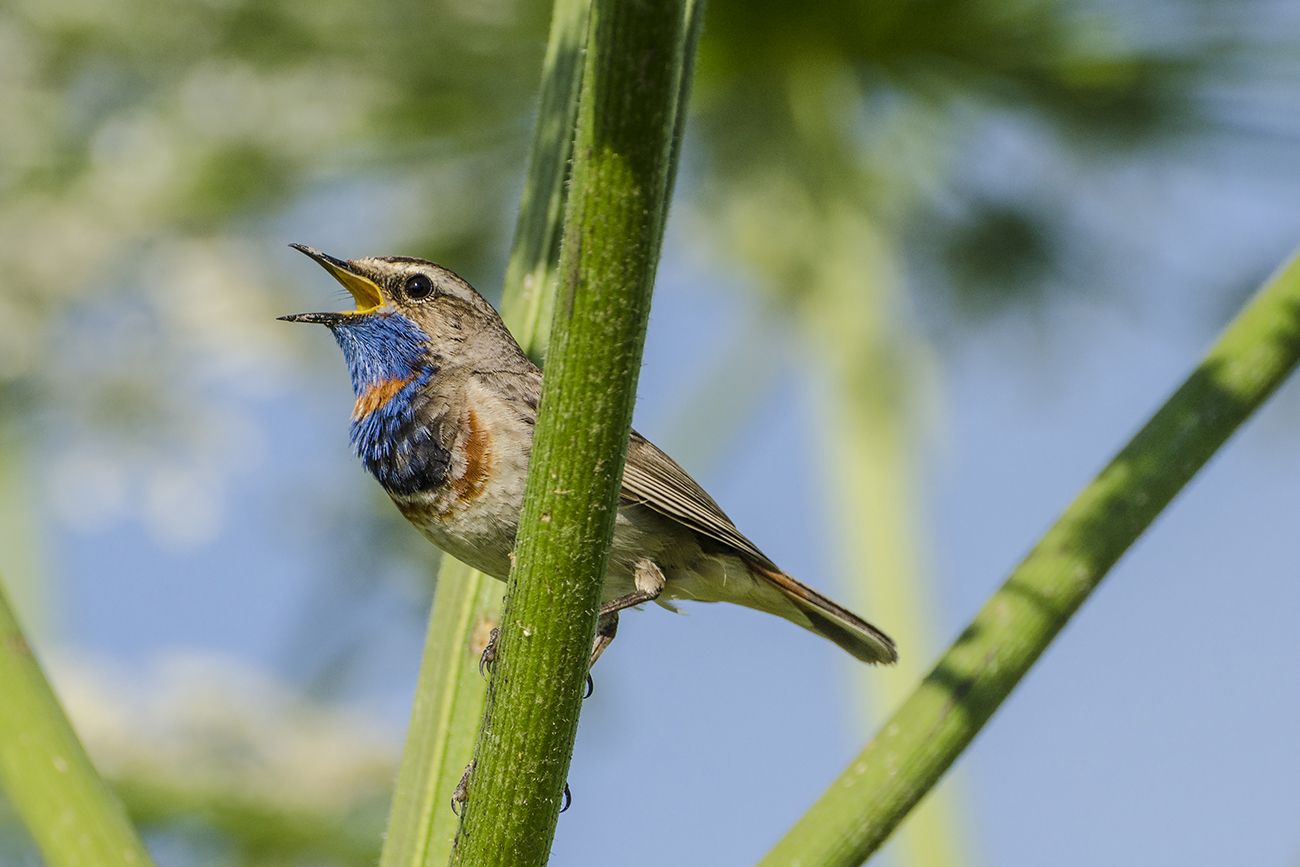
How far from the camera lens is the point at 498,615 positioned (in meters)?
2.30

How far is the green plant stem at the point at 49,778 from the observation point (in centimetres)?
182

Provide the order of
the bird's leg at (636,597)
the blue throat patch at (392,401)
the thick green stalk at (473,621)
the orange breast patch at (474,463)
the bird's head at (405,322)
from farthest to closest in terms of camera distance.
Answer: the bird's head at (405,322)
the bird's leg at (636,597)
the blue throat patch at (392,401)
the orange breast patch at (474,463)
the thick green stalk at (473,621)

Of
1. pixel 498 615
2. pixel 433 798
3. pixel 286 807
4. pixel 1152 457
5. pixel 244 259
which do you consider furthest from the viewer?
pixel 244 259

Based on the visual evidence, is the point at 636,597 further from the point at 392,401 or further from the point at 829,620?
the point at 392,401

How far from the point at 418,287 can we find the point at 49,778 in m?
1.60

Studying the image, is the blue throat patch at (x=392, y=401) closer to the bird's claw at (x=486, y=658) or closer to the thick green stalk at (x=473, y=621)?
the thick green stalk at (x=473, y=621)

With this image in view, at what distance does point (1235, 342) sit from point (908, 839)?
1880 mm

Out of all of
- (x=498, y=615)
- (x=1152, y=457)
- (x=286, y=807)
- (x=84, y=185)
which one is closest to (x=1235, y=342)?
(x=1152, y=457)

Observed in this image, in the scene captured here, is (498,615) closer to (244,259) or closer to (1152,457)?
(1152,457)

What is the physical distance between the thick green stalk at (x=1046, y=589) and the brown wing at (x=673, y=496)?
1.23 meters

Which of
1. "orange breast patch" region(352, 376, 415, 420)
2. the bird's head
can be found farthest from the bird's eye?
"orange breast patch" region(352, 376, 415, 420)

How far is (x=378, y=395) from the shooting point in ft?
10.3

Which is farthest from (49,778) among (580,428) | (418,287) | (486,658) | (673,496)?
(418,287)

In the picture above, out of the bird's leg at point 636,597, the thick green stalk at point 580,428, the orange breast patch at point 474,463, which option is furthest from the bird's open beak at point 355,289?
the thick green stalk at point 580,428
